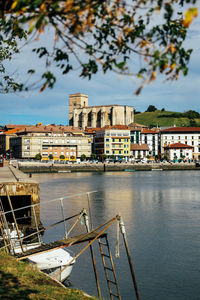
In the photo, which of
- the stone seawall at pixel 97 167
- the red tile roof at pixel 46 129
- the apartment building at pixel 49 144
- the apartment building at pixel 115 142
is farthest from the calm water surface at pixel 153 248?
the red tile roof at pixel 46 129

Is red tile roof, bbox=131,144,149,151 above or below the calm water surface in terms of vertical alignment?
above

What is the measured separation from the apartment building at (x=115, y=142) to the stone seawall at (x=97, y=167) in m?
21.9

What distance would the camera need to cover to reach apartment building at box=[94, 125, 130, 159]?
175000 millimetres

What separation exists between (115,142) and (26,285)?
540ft

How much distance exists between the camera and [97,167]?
149000 mm

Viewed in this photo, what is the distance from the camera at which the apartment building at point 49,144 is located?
6580 inches

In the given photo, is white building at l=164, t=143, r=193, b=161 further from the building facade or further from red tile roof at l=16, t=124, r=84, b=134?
red tile roof at l=16, t=124, r=84, b=134

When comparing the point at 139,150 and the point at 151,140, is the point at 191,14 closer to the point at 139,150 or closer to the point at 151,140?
the point at 139,150

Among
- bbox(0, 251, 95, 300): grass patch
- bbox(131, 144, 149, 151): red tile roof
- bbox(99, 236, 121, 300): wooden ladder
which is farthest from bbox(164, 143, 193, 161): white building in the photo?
bbox(0, 251, 95, 300): grass patch

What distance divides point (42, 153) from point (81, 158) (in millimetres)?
17123

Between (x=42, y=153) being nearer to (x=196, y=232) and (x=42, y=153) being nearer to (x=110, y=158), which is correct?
(x=110, y=158)

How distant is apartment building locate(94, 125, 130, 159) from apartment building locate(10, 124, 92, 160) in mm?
7073

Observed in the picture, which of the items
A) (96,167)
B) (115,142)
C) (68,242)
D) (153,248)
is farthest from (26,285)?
(115,142)

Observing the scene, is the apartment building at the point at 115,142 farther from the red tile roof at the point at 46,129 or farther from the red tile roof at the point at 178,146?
the red tile roof at the point at 178,146
